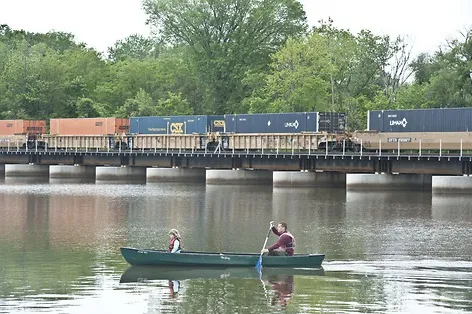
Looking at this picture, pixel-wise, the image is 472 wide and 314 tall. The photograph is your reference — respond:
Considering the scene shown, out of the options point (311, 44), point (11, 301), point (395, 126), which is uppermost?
point (311, 44)

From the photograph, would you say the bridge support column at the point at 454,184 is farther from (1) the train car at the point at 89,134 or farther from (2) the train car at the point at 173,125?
(1) the train car at the point at 89,134

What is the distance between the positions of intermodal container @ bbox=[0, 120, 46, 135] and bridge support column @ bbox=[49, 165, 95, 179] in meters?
13.0

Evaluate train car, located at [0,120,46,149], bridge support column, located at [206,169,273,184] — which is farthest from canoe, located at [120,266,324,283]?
train car, located at [0,120,46,149]

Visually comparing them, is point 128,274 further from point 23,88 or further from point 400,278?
point 23,88

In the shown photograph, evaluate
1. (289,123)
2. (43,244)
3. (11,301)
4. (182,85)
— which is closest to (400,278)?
(11,301)

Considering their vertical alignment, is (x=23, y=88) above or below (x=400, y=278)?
above

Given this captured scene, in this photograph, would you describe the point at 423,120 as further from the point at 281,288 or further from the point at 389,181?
the point at 281,288

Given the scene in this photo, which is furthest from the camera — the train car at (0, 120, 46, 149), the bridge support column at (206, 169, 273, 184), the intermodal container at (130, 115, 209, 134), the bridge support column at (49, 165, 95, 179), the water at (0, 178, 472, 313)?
the train car at (0, 120, 46, 149)

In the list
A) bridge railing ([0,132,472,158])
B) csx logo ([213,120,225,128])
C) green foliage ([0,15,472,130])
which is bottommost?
bridge railing ([0,132,472,158])

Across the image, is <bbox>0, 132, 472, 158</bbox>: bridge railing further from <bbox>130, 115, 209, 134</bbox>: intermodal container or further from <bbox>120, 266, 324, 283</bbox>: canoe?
<bbox>120, 266, 324, 283</bbox>: canoe

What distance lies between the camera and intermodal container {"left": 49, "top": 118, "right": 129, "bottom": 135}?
114 metres

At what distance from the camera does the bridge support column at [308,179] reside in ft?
285

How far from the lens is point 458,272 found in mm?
37438

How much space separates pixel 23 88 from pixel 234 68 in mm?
30684
